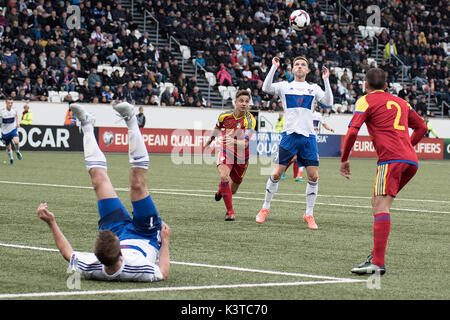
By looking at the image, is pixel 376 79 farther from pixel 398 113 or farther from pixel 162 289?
pixel 162 289

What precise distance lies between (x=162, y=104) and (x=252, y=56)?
6.41m

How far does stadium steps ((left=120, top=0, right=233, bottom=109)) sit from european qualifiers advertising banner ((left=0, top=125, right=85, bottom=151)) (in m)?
8.09

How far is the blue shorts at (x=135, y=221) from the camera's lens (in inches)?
297

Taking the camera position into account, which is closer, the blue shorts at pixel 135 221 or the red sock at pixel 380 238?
the blue shorts at pixel 135 221

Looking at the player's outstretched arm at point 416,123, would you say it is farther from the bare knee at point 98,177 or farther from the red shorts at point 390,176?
the bare knee at point 98,177

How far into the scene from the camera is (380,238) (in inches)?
313

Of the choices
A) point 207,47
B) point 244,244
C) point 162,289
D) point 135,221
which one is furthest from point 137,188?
point 207,47

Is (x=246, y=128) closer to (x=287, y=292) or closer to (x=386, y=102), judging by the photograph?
(x=386, y=102)

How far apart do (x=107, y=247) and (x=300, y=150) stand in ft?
20.9

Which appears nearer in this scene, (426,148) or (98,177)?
(98,177)

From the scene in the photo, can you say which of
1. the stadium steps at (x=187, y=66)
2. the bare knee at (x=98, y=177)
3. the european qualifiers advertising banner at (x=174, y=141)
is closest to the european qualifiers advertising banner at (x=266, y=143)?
the european qualifiers advertising banner at (x=174, y=141)

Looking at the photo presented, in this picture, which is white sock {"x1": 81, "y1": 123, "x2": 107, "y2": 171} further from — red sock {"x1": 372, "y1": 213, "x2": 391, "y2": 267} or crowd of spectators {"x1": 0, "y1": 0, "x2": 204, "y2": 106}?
crowd of spectators {"x1": 0, "y1": 0, "x2": 204, "y2": 106}

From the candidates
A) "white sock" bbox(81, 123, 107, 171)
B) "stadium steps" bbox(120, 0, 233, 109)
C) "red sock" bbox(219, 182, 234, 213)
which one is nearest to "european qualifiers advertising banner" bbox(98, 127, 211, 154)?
"stadium steps" bbox(120, 0, 233, 109)

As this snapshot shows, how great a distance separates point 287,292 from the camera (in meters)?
6.93
